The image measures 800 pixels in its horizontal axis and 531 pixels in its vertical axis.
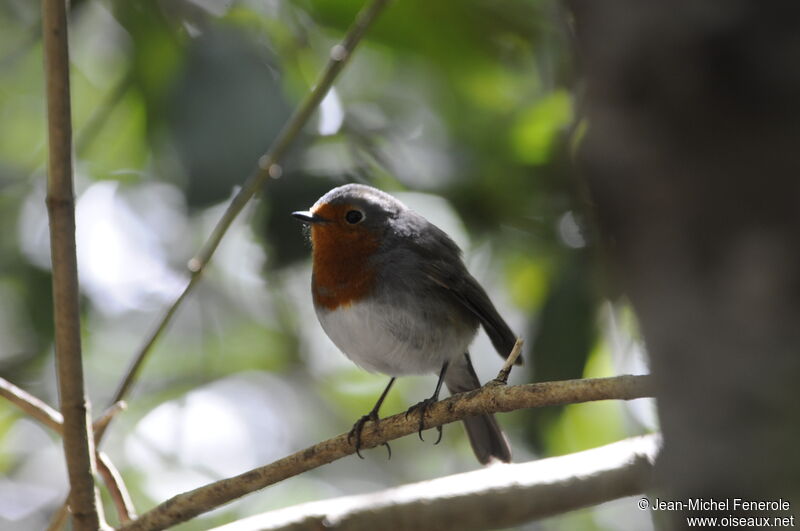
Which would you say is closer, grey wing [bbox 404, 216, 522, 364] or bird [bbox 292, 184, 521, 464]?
bird [bbox 292, 184, 521, 464]

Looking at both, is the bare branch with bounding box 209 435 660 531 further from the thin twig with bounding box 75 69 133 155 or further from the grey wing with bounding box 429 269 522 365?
the thin twig with bounding box 75 69 133 155

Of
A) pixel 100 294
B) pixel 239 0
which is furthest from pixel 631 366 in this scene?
pixel 100 294

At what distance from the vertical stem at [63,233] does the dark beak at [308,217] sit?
1320 mm

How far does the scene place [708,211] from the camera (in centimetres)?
90

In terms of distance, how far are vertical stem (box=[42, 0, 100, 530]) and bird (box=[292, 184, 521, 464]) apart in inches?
51.6

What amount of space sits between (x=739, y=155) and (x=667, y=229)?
10 cm

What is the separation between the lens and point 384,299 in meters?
3.83

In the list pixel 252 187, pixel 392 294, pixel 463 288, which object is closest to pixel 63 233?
pixel 252 187

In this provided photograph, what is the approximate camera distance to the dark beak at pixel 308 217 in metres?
3.78

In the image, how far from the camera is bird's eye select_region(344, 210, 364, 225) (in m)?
4.02

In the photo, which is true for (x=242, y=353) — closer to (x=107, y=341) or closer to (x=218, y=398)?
(x=218, y=398)

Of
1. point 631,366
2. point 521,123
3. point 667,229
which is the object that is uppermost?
point 521,123

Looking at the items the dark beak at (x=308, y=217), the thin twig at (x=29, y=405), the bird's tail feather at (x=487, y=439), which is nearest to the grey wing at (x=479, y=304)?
the bird's tail feather at (x=487, y=439)

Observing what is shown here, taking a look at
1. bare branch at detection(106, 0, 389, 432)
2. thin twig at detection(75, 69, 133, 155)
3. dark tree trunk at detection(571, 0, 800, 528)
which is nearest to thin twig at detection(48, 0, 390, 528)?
bare branch at detection(106, 0, 389, 432)
